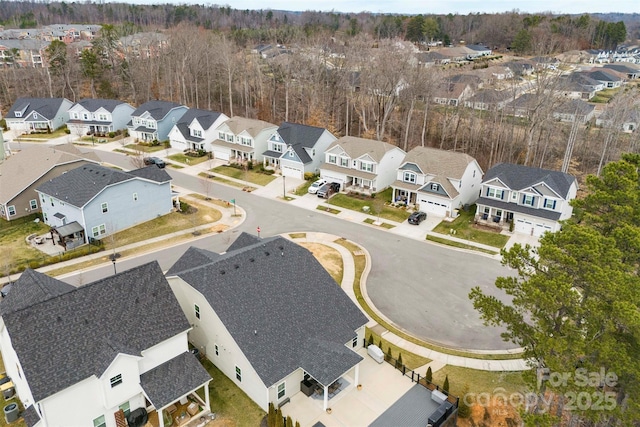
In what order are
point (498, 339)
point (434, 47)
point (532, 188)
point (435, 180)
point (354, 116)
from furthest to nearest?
point (434, 47), point (354, 116), point (435, 180), point (532, 188), point (498, 339)

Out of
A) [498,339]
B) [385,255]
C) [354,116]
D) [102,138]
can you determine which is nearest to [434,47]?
[354,116]

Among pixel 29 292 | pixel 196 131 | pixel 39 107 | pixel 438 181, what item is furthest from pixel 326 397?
pixel 39 107

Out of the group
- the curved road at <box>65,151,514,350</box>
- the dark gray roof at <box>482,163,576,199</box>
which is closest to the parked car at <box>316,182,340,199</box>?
the curved road at <box>65,151,514,350</box>

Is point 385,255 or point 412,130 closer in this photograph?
point 385,255

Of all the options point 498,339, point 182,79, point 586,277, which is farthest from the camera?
point 182,79

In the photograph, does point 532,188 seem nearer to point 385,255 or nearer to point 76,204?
point 385,255

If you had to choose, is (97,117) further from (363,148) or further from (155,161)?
(363,148)
